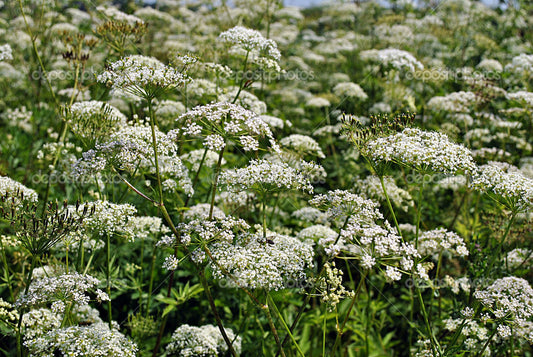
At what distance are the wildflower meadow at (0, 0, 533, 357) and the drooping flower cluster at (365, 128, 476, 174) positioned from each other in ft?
0.07

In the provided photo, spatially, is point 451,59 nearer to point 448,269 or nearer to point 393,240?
point 448,269

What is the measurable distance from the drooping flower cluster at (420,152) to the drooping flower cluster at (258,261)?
1164mm

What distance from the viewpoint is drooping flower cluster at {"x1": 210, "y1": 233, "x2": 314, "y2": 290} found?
3452mm

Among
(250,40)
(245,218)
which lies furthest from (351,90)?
(250,40)

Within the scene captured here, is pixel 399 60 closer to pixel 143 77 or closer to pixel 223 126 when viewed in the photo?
pixel 223 126

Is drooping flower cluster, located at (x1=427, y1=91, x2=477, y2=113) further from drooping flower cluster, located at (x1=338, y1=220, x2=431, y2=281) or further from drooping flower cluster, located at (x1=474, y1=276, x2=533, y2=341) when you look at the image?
drooping flower cluster, located at (x1=338, y1=220, x2=431, y2=281)

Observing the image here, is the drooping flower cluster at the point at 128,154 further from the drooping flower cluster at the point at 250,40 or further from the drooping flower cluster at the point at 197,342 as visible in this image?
the drooping flower cluster at the point at 197,342

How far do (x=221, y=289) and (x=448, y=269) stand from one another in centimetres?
391

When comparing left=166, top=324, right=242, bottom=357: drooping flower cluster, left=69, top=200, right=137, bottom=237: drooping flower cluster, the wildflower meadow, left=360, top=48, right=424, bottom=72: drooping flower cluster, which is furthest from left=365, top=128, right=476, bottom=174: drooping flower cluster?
left=360, top=48, right=424, bottom=72: drooping flower cluster

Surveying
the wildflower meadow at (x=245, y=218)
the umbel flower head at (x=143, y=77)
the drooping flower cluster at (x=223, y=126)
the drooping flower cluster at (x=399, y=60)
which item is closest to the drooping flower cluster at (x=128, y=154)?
the wildflower meadow at (x=245, y=218)

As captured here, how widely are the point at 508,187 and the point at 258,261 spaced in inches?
99.6

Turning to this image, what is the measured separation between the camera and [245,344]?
541 cm

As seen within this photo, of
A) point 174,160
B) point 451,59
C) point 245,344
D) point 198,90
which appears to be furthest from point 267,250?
point 451,59

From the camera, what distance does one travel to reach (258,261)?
3619 millimetres
